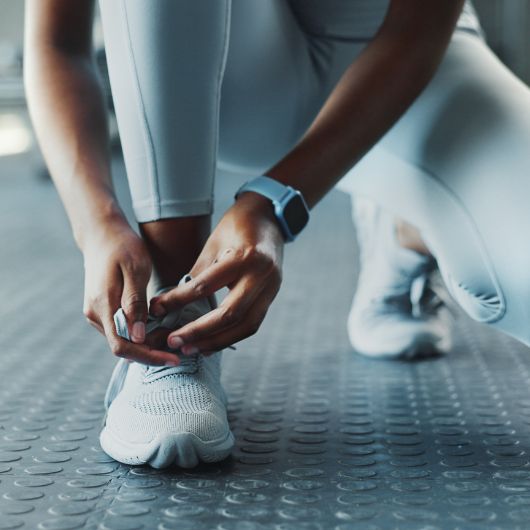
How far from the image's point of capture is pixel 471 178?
103 cm

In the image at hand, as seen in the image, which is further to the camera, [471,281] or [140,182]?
[471,281]

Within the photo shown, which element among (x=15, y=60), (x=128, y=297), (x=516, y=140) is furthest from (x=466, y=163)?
(x=15, y=60)

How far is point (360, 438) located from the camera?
0.97m

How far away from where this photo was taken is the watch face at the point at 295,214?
2.80 ft

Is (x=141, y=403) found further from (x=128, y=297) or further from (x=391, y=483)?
(x=391, y=483)

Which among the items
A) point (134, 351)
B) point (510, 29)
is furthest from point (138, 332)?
point (510, 29)

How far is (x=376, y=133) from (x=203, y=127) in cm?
19

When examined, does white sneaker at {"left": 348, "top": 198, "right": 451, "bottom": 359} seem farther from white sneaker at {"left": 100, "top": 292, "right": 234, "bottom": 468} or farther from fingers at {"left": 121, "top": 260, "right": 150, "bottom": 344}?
fingers at {"left": 121, "top": 260, "right": 150, "bottom": 344}

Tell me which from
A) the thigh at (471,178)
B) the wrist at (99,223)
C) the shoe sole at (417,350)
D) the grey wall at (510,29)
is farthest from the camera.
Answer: the grey wall at (510,29)

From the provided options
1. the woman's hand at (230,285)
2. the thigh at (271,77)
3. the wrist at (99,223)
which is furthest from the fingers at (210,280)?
the thigh at (271,77)

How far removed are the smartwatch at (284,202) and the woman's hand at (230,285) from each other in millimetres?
33

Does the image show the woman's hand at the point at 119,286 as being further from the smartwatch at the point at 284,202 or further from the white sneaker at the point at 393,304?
the white sneaker at the point at 393,304

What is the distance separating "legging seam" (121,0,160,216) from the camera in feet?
2.91

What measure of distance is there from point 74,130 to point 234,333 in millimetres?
315
